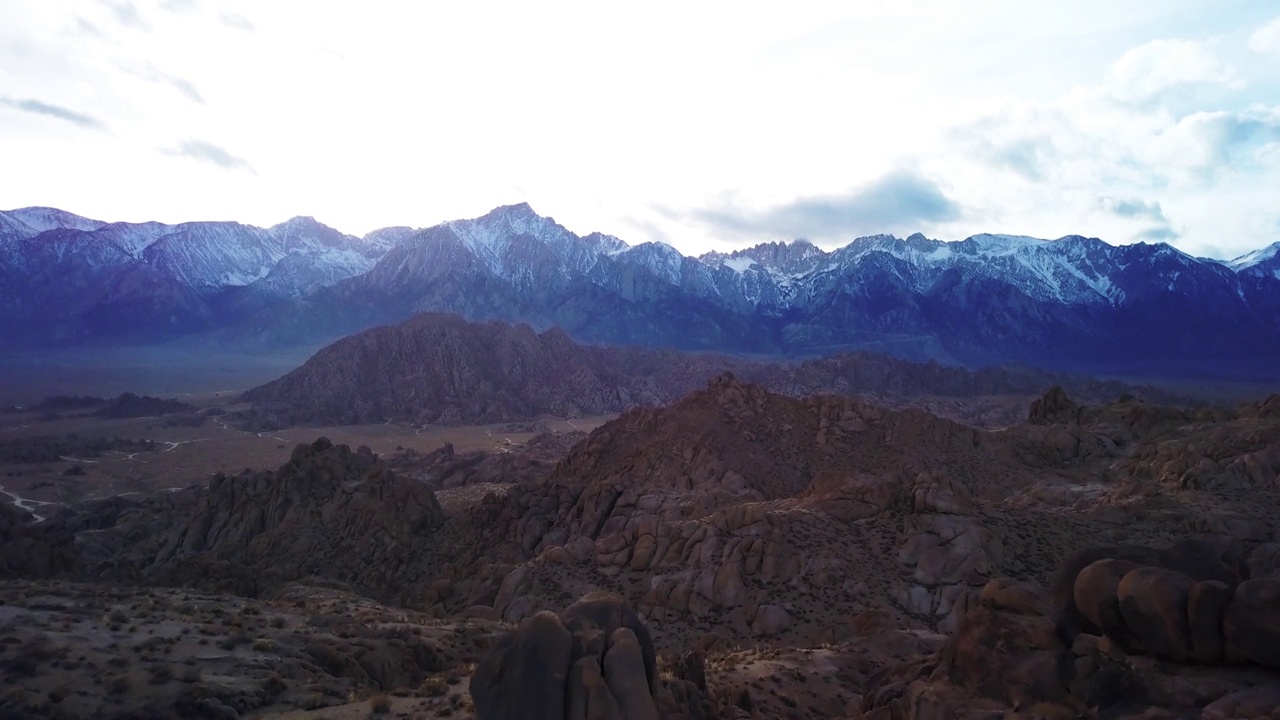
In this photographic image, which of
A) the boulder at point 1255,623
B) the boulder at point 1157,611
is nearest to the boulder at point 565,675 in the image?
the boulder at point 1157,611

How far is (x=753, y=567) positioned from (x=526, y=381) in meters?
105

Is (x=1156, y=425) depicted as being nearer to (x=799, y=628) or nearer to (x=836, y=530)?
(x=836, y=530)

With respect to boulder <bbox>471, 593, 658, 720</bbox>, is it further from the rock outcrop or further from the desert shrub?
the rock outcrop

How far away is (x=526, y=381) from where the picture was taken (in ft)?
420

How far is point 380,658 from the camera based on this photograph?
17.6 metres

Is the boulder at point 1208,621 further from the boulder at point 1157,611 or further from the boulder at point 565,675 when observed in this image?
the boulder at point 565,675

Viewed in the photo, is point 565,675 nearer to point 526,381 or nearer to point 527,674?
point 527,674

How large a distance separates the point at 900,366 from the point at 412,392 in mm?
85343

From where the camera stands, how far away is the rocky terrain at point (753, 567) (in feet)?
40.1

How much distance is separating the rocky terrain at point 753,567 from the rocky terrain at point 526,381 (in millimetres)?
55976

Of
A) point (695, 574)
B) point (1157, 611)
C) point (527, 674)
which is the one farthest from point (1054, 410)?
point (527, 674)

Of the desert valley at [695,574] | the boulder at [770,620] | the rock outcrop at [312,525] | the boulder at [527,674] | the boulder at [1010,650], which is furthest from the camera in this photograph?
the rock outcrop at [312,525]

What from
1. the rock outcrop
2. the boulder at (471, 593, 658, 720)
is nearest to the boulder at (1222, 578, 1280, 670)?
the boulder at (471, 593, 658, 720)

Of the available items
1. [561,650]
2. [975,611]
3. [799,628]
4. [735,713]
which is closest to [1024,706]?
[975,611]
